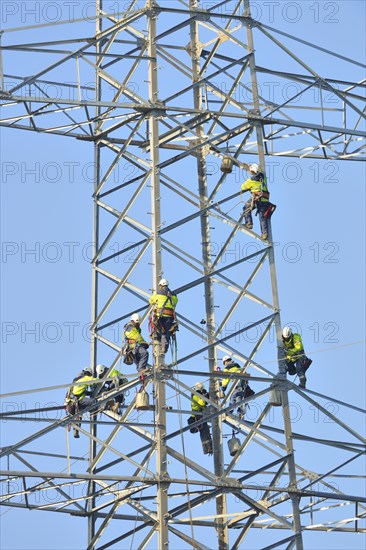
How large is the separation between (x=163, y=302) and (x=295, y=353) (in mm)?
3745

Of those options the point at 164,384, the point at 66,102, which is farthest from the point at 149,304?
the point at 66,102

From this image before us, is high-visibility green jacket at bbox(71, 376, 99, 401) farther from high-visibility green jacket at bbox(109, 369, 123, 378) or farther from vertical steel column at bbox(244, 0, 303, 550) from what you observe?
vertical steel column at bbox(244, 0, 303, 550)

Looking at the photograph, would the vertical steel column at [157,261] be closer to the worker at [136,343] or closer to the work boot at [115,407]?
the worker at [136,343]

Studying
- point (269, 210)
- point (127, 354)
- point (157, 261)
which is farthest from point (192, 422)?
point (269, 210)

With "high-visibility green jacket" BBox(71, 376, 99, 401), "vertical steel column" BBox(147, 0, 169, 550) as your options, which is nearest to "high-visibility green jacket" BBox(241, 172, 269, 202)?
"vertical steel column" BBox(147, 0, 169, 550)

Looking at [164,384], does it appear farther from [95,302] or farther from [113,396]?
[95,302]

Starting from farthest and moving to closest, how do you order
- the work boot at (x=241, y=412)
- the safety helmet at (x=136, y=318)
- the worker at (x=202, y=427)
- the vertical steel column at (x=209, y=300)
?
the work boot at (x=241, y=412) < the worker at (x=202, y=427) < the vertical steel column at (x=209, y=300) < the safety helmet at (x=136, y=318)

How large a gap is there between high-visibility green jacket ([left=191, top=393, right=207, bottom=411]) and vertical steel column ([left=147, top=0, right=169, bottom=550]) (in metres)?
A: 1.66

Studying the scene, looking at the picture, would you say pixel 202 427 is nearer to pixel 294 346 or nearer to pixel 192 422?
pixel 192 422

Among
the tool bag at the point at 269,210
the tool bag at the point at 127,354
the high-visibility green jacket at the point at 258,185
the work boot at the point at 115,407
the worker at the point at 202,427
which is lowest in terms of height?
the worker at the point at 202,427

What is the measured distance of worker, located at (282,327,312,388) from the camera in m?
48.2

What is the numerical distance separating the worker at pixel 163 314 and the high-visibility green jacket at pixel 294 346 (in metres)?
3.11

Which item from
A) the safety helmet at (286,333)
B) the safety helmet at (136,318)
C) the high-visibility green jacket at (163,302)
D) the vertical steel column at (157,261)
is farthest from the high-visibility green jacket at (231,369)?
the vertical steel column at (157,261)

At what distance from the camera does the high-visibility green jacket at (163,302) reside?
46.2 metres
